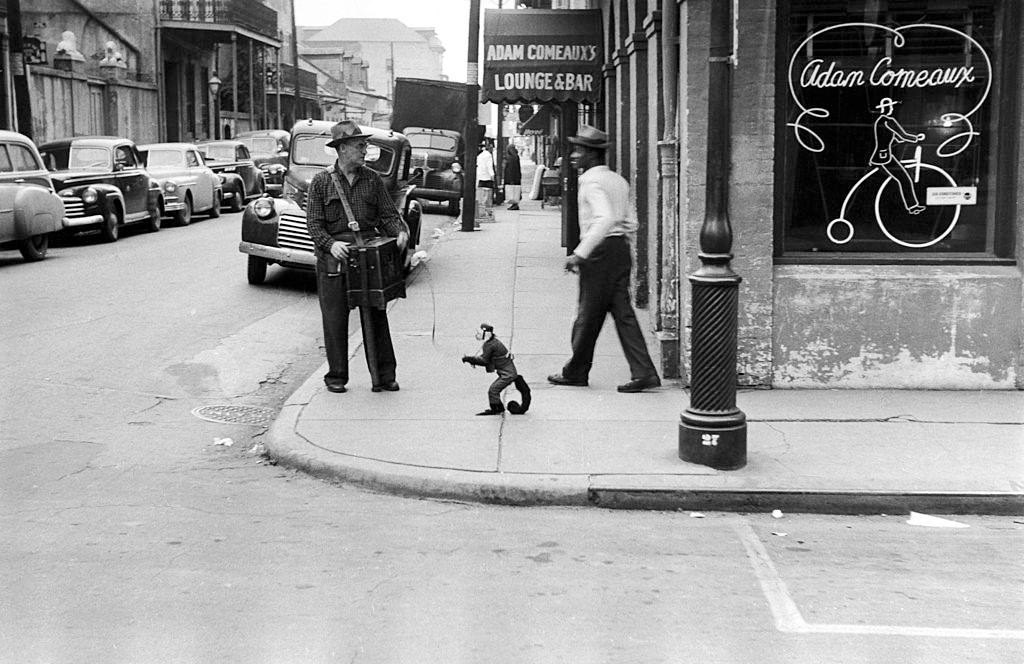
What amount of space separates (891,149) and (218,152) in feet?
80.9

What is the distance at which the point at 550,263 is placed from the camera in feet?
58.5

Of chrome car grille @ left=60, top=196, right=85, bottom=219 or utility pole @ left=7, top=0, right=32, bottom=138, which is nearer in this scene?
chrome car grille @ left=60, top=196, right=85, bottom=219

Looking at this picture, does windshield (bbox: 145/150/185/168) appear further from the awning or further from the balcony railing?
the balcony railing

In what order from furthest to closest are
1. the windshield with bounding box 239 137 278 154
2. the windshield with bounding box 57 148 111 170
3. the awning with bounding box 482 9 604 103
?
the windshield with bounding box 239 137 278 154 < the windshield with bounding box 57 148 111 170 < the awning with bounding box 482 9 604 103

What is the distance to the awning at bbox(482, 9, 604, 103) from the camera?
16891mm

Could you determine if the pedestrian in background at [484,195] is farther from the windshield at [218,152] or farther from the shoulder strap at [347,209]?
the shoulder strap at [347,209]

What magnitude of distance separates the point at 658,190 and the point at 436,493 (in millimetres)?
5130

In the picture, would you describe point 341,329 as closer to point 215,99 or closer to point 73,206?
point 73,206

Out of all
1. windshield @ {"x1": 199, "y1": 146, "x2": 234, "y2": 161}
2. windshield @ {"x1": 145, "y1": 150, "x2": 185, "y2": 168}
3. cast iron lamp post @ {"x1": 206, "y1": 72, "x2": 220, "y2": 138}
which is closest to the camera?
windshield @ {"x1": 145, "y1": 150, "x2": 185, "y2": 168}

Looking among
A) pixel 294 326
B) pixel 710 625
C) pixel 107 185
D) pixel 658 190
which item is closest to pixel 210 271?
pixel 294 326

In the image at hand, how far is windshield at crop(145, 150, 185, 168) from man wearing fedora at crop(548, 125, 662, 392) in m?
19.3

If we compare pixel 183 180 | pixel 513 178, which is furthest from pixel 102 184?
pixel 513 178

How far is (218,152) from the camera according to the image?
31172 millimetres

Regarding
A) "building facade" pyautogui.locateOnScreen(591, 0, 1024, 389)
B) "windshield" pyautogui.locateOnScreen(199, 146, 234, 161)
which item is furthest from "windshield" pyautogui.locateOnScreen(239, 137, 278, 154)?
"building facade" pyautogui.locateOnScreen(591, 0, 1024, 389)
